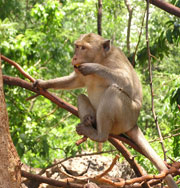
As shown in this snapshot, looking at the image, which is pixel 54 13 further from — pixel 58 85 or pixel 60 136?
pixel 58 85

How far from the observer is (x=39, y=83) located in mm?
4734

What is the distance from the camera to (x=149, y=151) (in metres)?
4.09

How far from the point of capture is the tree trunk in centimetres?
271

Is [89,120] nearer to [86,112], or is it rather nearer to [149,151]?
[86,112]

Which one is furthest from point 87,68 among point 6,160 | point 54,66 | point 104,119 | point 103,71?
point 54,66

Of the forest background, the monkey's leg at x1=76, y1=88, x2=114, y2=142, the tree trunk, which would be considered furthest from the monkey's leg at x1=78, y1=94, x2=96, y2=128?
the tree trunk

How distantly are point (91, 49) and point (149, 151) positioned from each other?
1.57 meters

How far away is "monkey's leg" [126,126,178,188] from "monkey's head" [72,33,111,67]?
1.08 meters

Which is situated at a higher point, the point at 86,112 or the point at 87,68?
the point at 87,68

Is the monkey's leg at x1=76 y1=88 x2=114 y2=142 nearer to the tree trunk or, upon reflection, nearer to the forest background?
the forest background

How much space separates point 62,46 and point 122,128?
6.10 metres

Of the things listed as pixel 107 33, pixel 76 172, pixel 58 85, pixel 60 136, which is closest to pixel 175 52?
pixel 107 33

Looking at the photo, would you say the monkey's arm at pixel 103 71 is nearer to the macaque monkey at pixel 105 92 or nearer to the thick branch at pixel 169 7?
the macaque monkey at pixel 105 92

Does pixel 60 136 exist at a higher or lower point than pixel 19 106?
lower
